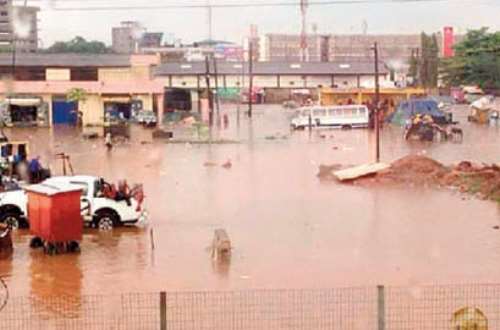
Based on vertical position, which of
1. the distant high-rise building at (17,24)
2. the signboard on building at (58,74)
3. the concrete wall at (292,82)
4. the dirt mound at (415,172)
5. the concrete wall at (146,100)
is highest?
the distant high-rise building at (17,24)

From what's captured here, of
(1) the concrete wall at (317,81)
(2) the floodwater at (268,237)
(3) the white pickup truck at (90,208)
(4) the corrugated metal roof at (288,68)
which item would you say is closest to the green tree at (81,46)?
(4) the corrugated metal roof at (288,68)

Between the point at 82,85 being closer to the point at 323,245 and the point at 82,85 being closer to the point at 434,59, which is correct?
the point at 323,245

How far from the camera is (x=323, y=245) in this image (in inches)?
693

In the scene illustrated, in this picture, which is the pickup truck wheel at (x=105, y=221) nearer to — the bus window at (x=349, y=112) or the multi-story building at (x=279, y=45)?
the bus window at (x=349, y=112)

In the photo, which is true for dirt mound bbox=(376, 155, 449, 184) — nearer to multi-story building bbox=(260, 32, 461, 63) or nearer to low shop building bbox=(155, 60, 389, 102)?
low shop building bbox=(155, 60, 389, 102)

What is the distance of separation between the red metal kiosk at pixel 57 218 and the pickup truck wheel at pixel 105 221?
197cm

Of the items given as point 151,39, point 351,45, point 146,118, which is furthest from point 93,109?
point 351,45

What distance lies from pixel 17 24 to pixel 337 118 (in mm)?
17221

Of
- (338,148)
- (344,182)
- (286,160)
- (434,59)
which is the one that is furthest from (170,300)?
(434,59)

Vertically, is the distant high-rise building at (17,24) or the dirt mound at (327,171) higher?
the distant high-rise building at (17,24)

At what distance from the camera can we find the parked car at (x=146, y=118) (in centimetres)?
5406

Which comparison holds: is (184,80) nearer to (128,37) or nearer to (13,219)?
(128,37)

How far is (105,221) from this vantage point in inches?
744

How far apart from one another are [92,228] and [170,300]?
657 cm
